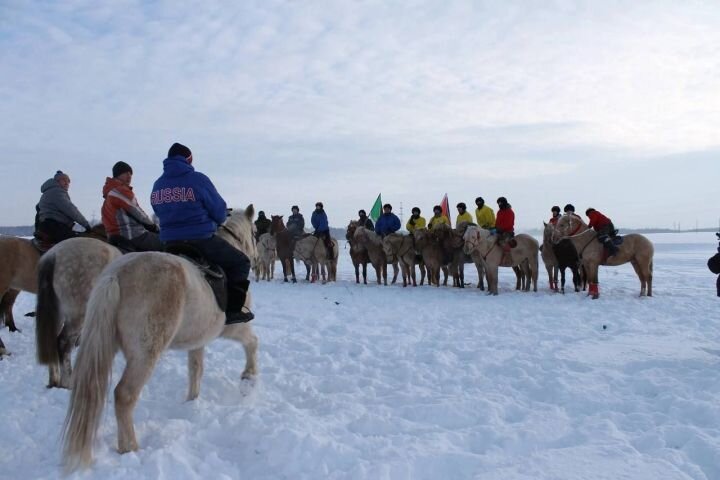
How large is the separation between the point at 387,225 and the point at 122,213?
12.0 m

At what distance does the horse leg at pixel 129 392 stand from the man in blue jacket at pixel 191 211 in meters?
1.08

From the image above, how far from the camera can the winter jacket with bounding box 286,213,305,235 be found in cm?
1888

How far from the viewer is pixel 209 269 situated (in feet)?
14.5

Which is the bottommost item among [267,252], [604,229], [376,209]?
[267,252]

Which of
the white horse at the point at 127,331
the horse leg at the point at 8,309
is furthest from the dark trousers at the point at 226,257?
the horse leg at the point at 8,309

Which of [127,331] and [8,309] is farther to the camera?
[8,309]

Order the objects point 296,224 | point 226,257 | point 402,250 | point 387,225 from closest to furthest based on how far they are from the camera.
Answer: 1. point 226,257
2. point 402,250
3. point 387,225
4. point 296,224

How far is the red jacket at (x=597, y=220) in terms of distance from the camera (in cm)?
1304

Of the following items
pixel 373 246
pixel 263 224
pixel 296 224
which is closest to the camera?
pixel 373 246

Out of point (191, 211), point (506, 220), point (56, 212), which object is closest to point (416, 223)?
point (506, 220)

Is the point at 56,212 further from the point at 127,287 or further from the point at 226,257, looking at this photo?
the point at 127,287

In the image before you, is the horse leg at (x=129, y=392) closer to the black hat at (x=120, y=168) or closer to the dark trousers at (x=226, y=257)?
the dark trousers at (x=226, y=257)

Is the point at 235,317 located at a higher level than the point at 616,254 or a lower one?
lower

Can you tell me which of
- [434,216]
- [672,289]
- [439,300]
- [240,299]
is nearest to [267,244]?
[434,216]
